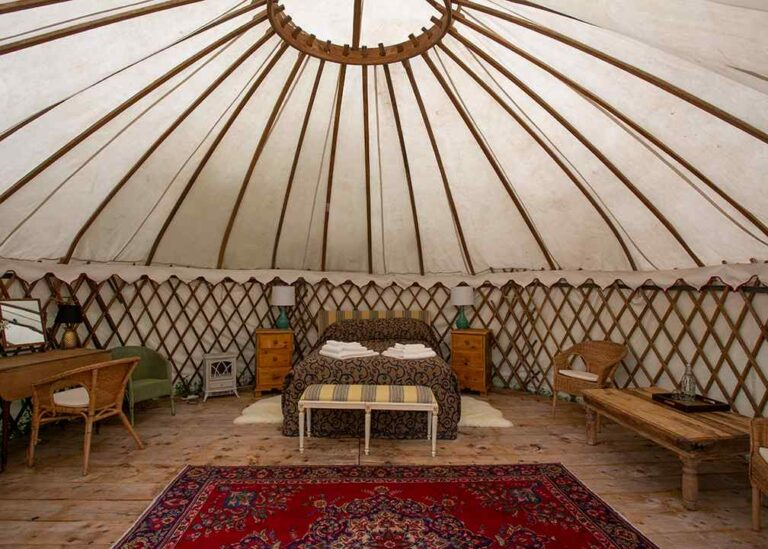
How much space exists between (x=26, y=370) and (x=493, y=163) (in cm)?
372

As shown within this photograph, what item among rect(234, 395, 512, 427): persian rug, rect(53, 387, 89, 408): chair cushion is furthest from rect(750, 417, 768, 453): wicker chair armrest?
rect(53, 387, 89, 408): chair cushion

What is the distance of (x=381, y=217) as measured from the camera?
4.49 meters

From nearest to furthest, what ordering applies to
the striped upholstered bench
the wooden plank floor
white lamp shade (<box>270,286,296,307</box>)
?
the wooden plank floor, the striped upholstered bench, white lamp shade (<box>270,286,296,307</box>)

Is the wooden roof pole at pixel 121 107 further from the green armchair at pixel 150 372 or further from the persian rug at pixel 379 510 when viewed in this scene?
the persian rug at pixel 379 510

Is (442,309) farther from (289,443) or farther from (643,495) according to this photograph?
(643,495)

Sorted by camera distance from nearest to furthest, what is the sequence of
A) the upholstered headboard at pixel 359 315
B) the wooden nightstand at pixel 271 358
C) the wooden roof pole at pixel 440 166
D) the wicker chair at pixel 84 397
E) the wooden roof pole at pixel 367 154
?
the wicker chair at pixel 84 397 → the wooden roof pole at pixel 440 166 → the wooden roof pole at pixel 367 154 → the wooden nightstand at pixel 271 358 → the upholstered headboard at pixel 359 315

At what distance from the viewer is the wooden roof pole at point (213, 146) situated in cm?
284

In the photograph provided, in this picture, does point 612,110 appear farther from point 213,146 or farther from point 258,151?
point 213,146

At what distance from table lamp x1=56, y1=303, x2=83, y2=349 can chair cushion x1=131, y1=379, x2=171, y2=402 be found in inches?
24.5

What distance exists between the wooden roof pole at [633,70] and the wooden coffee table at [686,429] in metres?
1.59

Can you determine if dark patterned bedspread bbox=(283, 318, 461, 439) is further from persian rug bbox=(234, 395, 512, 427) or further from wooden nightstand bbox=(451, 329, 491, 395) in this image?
wooden nightstand bbox=(451, 329, 491, 395)

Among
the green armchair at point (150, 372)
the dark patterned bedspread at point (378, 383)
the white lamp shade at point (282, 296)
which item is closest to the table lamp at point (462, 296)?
the dark patterned bedspread at point (378, 383)

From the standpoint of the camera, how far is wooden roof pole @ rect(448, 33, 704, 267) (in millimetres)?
2715

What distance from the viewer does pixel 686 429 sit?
2371 millimetres
